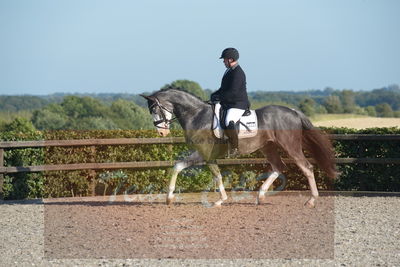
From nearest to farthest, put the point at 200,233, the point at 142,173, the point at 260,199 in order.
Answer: the point at 200,233 → the point at 260,199 → the point at 142,173

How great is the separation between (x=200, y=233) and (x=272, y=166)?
3130 mm

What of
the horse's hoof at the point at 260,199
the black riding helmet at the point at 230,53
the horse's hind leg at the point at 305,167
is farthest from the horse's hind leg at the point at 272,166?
the black riding helmet at the point at 230,53

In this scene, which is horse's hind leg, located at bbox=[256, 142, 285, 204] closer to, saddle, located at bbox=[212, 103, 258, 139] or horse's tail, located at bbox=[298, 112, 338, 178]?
horse's tail, located at bbox=[298, 112, 338, 178]

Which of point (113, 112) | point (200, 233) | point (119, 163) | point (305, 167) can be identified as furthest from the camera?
point (113, 112)

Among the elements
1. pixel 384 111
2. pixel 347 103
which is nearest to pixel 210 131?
pixel 384 111

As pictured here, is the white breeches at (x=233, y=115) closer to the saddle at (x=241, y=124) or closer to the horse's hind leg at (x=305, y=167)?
the saddle at (x=241, y=124)

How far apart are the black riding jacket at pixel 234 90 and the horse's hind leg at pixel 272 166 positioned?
1158 mm

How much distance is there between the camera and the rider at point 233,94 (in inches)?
406

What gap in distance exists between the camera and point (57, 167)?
12.4 metres

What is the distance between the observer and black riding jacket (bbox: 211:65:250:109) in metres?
10.3

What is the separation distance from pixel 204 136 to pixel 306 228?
260 centimetres

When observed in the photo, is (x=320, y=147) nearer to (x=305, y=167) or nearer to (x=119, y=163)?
(x=305, y=167)

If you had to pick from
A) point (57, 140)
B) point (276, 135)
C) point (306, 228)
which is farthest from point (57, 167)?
point (306, 228)

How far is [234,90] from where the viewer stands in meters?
10.3
